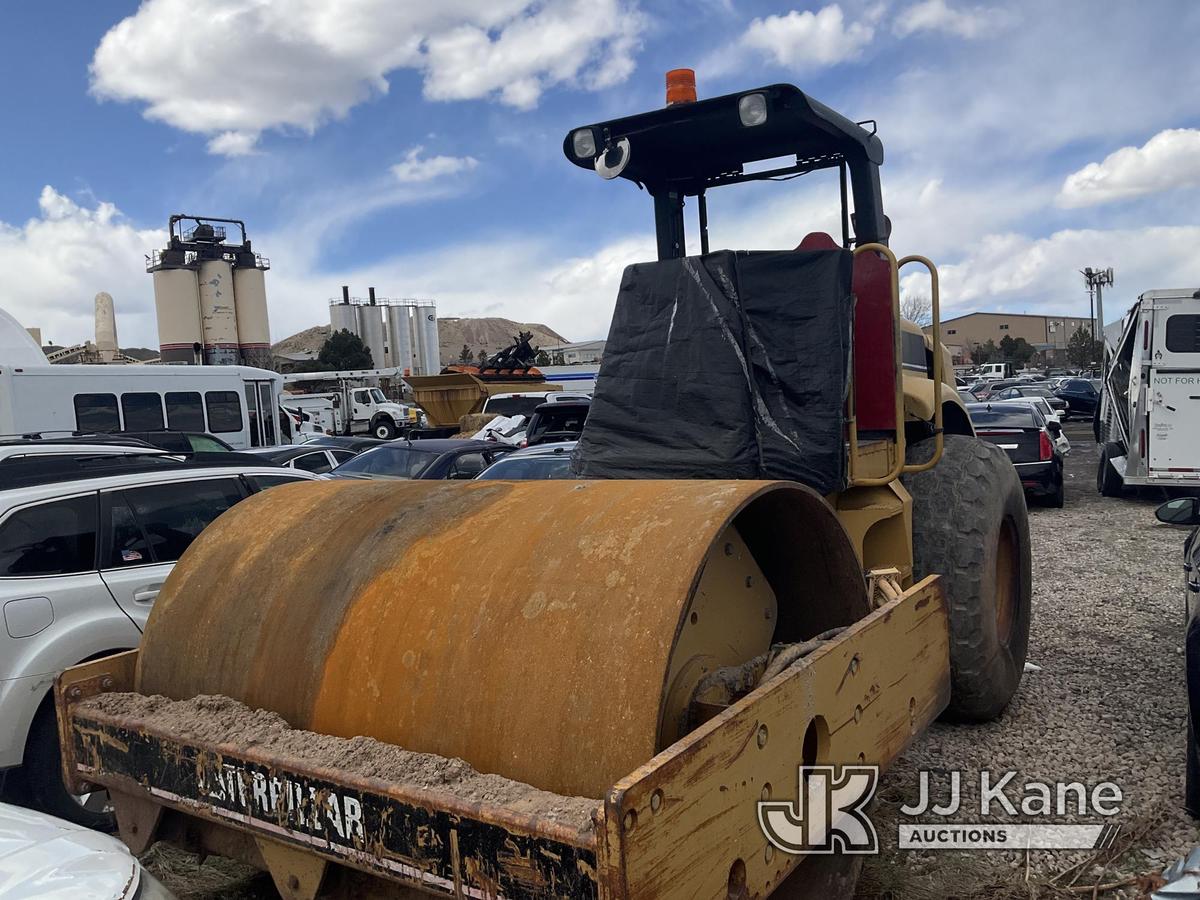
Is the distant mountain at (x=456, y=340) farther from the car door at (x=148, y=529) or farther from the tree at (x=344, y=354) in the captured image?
the car door at (x=148, y=529)

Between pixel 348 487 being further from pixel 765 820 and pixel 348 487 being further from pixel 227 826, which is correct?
pixel 765 820

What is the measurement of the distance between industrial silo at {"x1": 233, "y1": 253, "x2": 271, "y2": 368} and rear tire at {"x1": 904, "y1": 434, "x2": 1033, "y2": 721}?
227ft

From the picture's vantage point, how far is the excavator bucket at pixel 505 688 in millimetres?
2281

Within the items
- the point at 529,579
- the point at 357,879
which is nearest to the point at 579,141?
the point at 529,579

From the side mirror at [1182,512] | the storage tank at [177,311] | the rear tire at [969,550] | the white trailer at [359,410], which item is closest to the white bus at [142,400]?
the white trailer at [359,410]

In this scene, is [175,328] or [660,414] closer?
[660,414]

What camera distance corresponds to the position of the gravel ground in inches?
146

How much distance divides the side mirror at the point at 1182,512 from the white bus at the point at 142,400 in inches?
689

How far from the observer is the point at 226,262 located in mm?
69188

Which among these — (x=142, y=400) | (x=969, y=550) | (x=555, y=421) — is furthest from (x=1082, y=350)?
(x=969, y=550)

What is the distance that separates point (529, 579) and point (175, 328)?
7152cm

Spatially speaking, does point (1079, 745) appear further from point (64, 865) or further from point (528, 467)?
point (528, 467)

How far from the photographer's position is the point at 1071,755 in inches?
186

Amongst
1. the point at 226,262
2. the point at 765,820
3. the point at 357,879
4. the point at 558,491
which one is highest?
the point at 226,262
